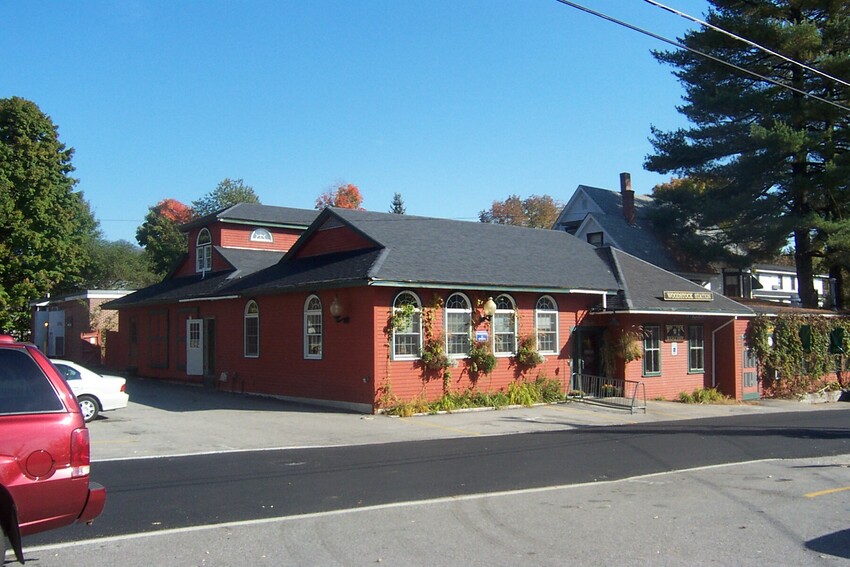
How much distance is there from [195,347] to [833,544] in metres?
22.7

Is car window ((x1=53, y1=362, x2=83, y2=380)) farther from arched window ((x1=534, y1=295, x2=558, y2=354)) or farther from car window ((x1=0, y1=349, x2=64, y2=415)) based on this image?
arched window ((x1=534, y1=295, x2=558, y2=354))

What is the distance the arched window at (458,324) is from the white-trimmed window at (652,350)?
673 centimetres

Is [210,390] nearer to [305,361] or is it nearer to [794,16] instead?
[305,361]

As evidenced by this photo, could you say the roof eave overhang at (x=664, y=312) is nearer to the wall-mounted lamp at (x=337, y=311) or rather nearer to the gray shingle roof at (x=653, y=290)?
the gray shingle roof at (x=653, y=290)

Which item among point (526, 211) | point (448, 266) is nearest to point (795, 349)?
point (448, 266)

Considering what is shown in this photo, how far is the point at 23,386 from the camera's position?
579cm

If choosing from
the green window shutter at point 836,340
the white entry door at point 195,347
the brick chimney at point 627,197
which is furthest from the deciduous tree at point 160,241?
the green window shutter at point 836,340

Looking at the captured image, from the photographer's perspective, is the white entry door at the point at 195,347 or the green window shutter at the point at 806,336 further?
the green window shutter at the point at 806,336

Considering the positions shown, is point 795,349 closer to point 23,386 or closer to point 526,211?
point 23,386

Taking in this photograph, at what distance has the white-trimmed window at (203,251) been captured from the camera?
95.2 feet

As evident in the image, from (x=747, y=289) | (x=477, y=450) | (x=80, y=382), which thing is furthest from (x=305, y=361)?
A: (x=747, y=289)

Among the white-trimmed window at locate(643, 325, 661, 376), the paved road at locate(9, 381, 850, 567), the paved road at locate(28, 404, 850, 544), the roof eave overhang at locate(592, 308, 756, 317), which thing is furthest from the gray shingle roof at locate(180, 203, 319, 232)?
the paved road at locate(28, 404, 850, 544)

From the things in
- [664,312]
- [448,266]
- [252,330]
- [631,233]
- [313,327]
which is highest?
[631,233]

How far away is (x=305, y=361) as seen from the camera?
21078 millimetres
